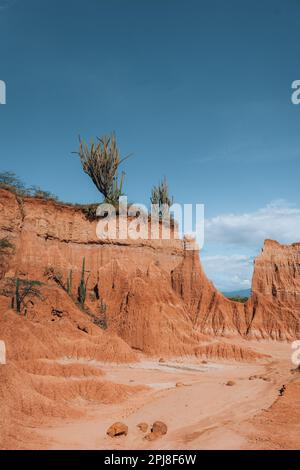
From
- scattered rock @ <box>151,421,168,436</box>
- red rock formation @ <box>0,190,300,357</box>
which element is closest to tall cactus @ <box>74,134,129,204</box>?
red rock formation @ <box>0,190,300,357</box>

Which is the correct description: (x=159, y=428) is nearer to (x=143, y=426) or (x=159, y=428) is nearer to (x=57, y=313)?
(x=143, y=426)

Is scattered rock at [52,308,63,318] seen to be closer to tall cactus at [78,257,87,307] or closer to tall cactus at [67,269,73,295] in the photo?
tall cactus at [67,269,73,295]

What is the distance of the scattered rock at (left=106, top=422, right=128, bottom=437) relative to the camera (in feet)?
42.5

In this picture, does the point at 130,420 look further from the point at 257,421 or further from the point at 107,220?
the point at 107,220

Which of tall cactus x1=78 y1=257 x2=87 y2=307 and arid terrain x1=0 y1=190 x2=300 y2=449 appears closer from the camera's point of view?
arid terrain x1=0 y1=190 x2=300 y2=449

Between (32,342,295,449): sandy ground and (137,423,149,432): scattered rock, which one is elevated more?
(137,423,149,432): scattered rock

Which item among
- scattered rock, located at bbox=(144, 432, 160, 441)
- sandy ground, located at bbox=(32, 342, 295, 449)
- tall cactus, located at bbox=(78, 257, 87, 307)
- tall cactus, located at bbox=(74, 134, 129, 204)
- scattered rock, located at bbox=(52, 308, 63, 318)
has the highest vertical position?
tall cactus, located at bbox=(74, 134, 129, 204)

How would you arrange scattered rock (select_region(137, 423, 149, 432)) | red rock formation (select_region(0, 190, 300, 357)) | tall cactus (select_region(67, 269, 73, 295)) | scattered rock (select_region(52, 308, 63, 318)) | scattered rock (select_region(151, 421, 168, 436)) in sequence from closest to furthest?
scattered rock (select_region(151, 421, 168, 436)) → scattered rock (select_region(137, 423, 149, 432)) → scattered rock (select_region(52, 308, 63, 318)) → red rock formation (select_region(0, 190, 300, 357)) → tall cactus (select_region(67, 269, 73, 295))

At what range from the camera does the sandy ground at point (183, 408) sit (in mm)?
12531

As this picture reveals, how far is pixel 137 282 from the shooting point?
3350cm

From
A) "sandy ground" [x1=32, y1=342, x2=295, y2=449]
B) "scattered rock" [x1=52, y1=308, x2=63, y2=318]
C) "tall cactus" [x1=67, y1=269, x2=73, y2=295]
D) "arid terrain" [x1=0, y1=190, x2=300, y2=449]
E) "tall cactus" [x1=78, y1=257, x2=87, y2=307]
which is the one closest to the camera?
"sandy ground" [x1=32, y1=342, x2=295, y2=449]

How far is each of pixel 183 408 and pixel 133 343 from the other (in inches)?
574

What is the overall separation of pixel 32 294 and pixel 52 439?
17.2 m

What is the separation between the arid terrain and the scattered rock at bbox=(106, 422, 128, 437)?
140 millimetres
